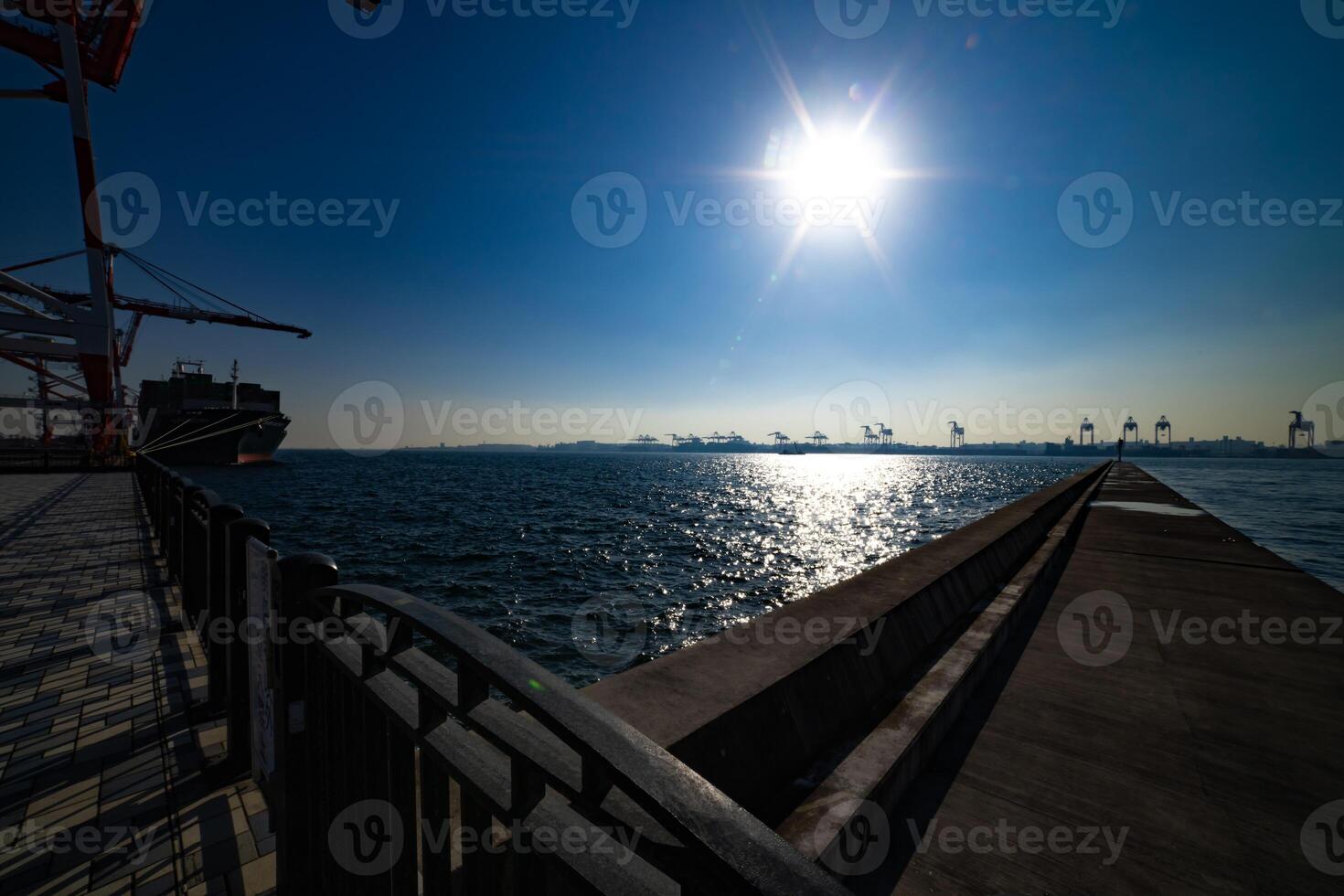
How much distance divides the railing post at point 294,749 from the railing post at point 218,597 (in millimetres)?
2009

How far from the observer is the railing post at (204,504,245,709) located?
3471mm

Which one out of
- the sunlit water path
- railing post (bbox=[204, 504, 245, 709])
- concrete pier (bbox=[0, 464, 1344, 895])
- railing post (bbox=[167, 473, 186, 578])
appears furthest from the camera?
the sunlit water path

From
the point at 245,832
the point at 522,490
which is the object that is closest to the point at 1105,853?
the point at 245,832

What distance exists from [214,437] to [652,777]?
71562 mm

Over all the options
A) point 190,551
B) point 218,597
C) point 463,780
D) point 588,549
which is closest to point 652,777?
point 463,780

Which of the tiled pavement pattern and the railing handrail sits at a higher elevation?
the railing handrail

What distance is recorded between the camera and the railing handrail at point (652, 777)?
662 mm

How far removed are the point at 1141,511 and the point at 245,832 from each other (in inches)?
754

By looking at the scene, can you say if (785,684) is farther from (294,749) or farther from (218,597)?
(218,597)

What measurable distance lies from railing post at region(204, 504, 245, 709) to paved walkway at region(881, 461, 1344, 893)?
427cm

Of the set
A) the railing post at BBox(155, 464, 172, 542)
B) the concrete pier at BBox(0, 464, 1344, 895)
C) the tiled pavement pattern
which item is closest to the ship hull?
the railing post at BBox(155, 464, 172, 542)

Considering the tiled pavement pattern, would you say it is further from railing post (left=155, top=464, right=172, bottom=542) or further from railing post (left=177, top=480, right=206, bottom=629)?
railing post (left=155, top=464, right=172, bottom=542)

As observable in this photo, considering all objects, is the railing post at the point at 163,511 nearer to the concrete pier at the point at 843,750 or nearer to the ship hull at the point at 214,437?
the concrete pier at the point at 843,750

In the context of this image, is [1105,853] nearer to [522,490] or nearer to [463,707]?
[463,707]
